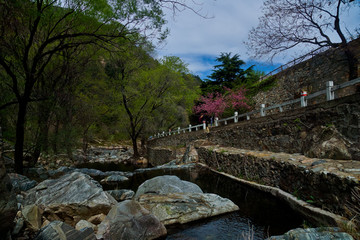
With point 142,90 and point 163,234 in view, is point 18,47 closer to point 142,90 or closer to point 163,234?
point 163,234

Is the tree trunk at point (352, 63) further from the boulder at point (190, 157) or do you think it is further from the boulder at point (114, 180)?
the boulder at point (114, 180)

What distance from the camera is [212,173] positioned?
1059 cm

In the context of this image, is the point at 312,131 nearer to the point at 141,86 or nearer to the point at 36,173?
the point at 36,173

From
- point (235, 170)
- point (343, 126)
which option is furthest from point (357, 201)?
point (235, 170)

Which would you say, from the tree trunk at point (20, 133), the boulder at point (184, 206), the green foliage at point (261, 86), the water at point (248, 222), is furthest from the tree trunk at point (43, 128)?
the green foliage at point (261, 86)

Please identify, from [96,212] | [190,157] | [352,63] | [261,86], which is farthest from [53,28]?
[261,86]

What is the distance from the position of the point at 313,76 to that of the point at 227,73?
44.0ft

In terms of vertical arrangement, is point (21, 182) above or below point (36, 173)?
above

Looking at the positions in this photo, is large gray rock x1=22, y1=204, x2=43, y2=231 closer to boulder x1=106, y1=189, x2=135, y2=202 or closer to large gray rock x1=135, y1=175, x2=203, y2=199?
boulder x1=106, y1=189, x2=135, y2=202

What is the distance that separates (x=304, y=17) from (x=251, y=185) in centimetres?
892

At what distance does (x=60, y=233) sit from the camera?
3041 millimetres

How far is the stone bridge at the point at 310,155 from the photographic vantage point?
12.9ft

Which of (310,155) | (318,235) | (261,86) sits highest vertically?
(261,86)

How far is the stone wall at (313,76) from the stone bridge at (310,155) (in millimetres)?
5826
